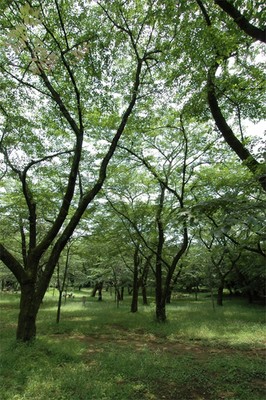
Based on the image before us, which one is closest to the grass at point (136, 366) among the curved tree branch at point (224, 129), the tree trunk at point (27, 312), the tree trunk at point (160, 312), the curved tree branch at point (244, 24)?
the tree trunk at point (27, 312)

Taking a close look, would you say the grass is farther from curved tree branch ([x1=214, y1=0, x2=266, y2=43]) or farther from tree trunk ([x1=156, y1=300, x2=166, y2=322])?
curved tree branch ([x1=214, y1=0, x2=266, y2=43])

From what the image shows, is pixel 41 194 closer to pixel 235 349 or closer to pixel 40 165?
pixel 40 165

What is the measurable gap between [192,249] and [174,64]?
80.8 ft

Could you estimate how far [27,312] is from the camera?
840cm

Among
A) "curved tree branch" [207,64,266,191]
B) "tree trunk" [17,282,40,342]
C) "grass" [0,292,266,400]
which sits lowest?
"grass" [0,292,266,400]

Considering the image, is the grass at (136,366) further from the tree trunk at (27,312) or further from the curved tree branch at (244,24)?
the curved tree branch at (244,24)

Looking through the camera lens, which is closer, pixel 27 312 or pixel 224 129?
pixel 224 129

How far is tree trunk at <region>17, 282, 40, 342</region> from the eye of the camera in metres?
8.38

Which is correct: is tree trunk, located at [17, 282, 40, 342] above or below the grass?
above

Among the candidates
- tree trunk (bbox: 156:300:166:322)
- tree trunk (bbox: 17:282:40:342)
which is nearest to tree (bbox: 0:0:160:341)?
tree trunk (bbox: 17:282:40:342)

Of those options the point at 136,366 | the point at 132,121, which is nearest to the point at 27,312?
the point at 136,366

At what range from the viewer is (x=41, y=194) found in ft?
44.1

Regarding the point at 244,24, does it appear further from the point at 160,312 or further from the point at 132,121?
the point at 160,312

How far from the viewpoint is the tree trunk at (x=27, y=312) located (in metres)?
8.38
